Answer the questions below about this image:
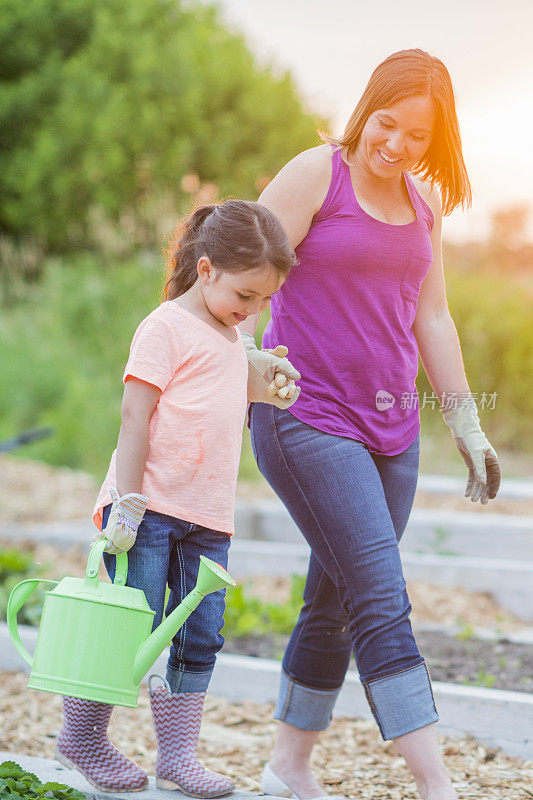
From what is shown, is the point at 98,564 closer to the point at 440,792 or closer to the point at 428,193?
the point at 440,792

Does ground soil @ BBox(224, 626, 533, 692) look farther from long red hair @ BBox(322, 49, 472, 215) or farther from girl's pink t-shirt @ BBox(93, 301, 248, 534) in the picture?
long red hair @ BBox(322, 49, 472, 215)

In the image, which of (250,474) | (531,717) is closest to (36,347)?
(250,474)

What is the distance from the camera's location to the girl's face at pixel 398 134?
2.02 meters

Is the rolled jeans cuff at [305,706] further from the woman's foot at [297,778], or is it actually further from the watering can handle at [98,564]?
the watering can handle at [98,564]

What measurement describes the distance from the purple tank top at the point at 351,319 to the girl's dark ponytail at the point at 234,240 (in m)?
0.14

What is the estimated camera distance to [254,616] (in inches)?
154

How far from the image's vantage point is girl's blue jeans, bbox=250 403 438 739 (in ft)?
6.11

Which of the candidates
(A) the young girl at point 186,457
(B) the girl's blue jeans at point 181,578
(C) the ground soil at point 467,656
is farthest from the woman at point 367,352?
(C) the ground soil at point 467,656

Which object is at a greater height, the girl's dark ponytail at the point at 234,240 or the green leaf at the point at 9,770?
the girl's dark ponytail at the point at 234,240

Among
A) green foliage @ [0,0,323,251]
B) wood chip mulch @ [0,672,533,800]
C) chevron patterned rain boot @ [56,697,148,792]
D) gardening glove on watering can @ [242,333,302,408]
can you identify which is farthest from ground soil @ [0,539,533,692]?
green foliage @ [0,0,323,251]

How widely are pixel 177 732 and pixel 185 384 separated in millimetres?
772

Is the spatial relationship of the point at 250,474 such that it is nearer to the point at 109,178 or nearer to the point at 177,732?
the point at 177,732

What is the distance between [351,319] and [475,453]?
51cm

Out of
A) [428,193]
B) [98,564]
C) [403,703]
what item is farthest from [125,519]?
[428,193]
